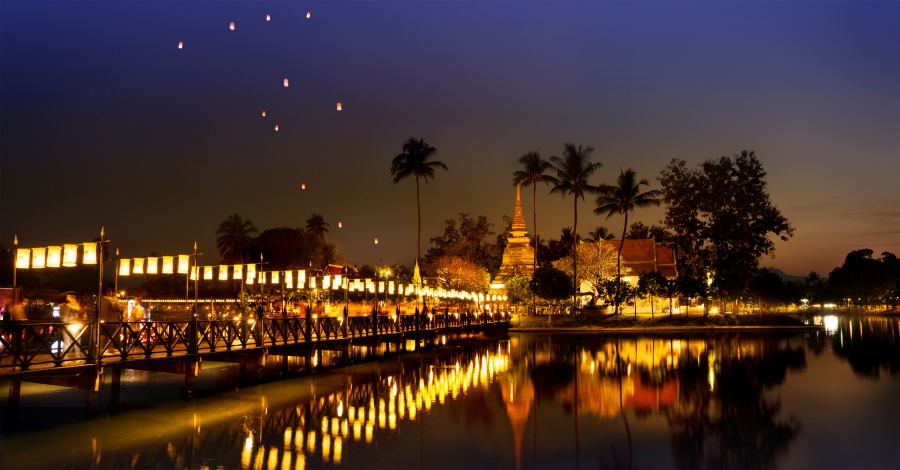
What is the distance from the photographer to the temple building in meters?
76.9

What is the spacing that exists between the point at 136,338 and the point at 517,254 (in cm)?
6332

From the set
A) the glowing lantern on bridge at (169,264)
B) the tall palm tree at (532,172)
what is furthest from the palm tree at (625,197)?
the glowing lantern on bridge at (169,264)

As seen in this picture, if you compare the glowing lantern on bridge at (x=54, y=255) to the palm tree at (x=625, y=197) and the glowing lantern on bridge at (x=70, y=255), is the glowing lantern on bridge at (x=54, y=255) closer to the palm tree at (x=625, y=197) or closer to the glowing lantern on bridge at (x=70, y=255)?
the glowing lantern on bridge at (x=70, y=255)

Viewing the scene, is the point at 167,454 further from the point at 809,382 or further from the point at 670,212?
the point at 670,212

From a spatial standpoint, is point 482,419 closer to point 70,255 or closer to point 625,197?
point 70,255

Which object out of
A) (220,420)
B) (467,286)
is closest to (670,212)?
(467,286)

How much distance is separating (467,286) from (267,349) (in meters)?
46.8

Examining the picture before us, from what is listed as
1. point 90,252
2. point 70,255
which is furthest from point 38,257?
point 90,252

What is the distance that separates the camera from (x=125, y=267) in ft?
86.1

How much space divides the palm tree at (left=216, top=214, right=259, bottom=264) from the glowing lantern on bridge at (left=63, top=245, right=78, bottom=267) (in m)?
52.9

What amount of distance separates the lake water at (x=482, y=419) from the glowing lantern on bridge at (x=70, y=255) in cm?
408

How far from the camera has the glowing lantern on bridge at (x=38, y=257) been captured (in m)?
21.4

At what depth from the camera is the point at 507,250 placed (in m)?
81.8

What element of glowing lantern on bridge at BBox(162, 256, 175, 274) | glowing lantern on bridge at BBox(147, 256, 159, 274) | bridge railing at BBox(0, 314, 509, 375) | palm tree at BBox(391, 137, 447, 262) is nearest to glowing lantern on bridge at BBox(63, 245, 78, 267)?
bridge railing at BBox(0, 314, 509, 375)
